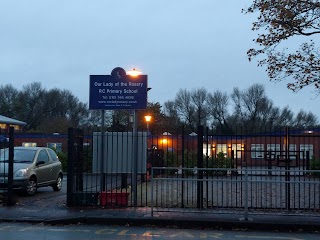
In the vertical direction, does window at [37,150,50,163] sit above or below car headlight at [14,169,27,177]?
above

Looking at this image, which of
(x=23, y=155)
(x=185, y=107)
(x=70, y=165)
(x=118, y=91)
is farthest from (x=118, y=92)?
(x=185, y=107)

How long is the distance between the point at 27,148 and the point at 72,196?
14.4 ft

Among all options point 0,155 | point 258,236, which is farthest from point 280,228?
point 0,155

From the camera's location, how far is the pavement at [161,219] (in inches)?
394

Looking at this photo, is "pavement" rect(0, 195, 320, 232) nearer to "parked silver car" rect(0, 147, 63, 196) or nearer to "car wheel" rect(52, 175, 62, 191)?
"parked silver car" rect(0, 147, 63, 196)

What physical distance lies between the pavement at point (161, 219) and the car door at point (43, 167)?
3631 mm

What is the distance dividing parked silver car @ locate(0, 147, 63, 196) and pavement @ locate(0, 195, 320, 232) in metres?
2.65

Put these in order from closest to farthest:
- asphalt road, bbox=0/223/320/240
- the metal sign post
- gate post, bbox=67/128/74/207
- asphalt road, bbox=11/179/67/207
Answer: asphalt road, bbox=0/223/320/240
gate post, bbox=67/128/74/207
the metal sign post
asphalt road, bbox=11/179/67/207

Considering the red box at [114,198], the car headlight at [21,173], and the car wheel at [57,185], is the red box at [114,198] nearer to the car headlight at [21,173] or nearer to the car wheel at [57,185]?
the car headlight at [21,173]

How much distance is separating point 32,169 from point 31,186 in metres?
0.55

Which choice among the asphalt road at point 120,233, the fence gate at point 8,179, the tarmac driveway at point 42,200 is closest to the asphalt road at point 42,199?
the tarmac driveway at point 42,200

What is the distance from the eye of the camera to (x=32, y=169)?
1498 cm

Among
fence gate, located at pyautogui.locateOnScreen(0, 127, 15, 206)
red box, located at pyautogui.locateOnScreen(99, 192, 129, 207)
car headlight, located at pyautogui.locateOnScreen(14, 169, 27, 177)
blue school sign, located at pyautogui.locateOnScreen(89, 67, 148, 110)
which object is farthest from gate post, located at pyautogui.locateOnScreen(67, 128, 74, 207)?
car headlight, located at pyautogui.locateOnScreen(14, 169, 27, 177)

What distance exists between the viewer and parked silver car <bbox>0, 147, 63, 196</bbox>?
569 inches
